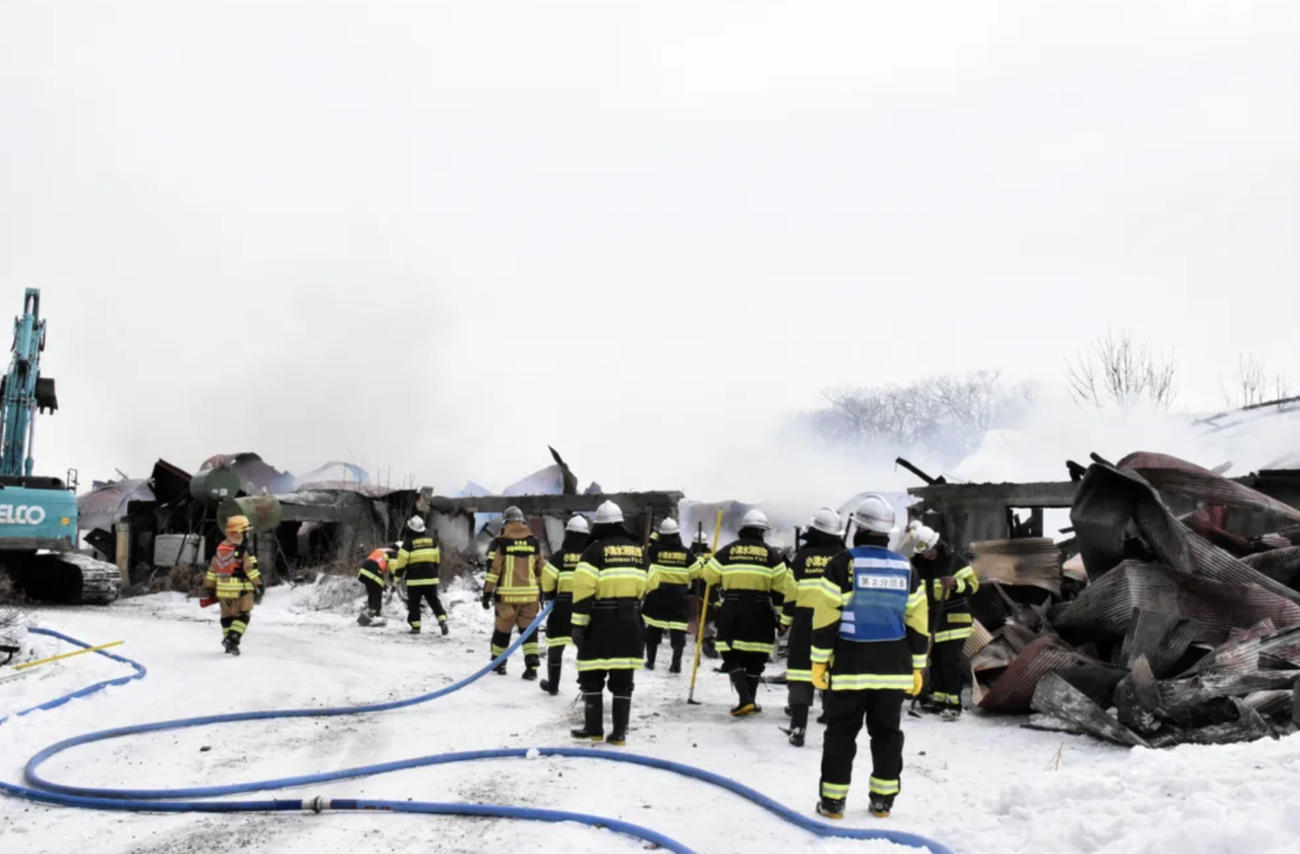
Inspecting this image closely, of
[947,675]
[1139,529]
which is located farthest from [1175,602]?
[947,675]

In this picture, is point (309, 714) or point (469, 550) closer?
point (309, 714)

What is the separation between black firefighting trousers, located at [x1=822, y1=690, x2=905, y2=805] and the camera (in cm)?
566

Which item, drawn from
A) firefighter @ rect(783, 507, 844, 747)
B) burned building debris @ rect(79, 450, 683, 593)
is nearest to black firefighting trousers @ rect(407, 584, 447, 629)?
burned building debris @ rect(79, 450, 683, 593)

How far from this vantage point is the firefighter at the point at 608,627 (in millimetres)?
7652

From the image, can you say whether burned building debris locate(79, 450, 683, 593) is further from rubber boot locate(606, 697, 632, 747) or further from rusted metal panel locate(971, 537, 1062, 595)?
rubber boot locate(606, 697, 632, 747)

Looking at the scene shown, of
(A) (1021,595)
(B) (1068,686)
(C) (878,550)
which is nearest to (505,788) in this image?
(C) (878,550)

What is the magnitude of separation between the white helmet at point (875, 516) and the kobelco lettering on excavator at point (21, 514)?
15.2 meters

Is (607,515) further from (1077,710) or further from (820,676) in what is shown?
(1077,710)

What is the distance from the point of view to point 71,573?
60.6 feet

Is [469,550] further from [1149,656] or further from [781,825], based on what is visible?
[781,825]

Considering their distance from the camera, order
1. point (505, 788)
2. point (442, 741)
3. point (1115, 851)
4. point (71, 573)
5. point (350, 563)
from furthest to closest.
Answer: point (350, 563) → point (71, 573) → point (442, 741) → point (505, 788) → point (1115, 851)

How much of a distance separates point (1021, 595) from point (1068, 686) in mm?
3580

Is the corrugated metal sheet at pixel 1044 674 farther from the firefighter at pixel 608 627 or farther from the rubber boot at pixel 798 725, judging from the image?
the firefighter at pixel 608 627

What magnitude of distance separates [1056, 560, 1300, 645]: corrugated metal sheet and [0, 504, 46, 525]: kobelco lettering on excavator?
50.6 feet
